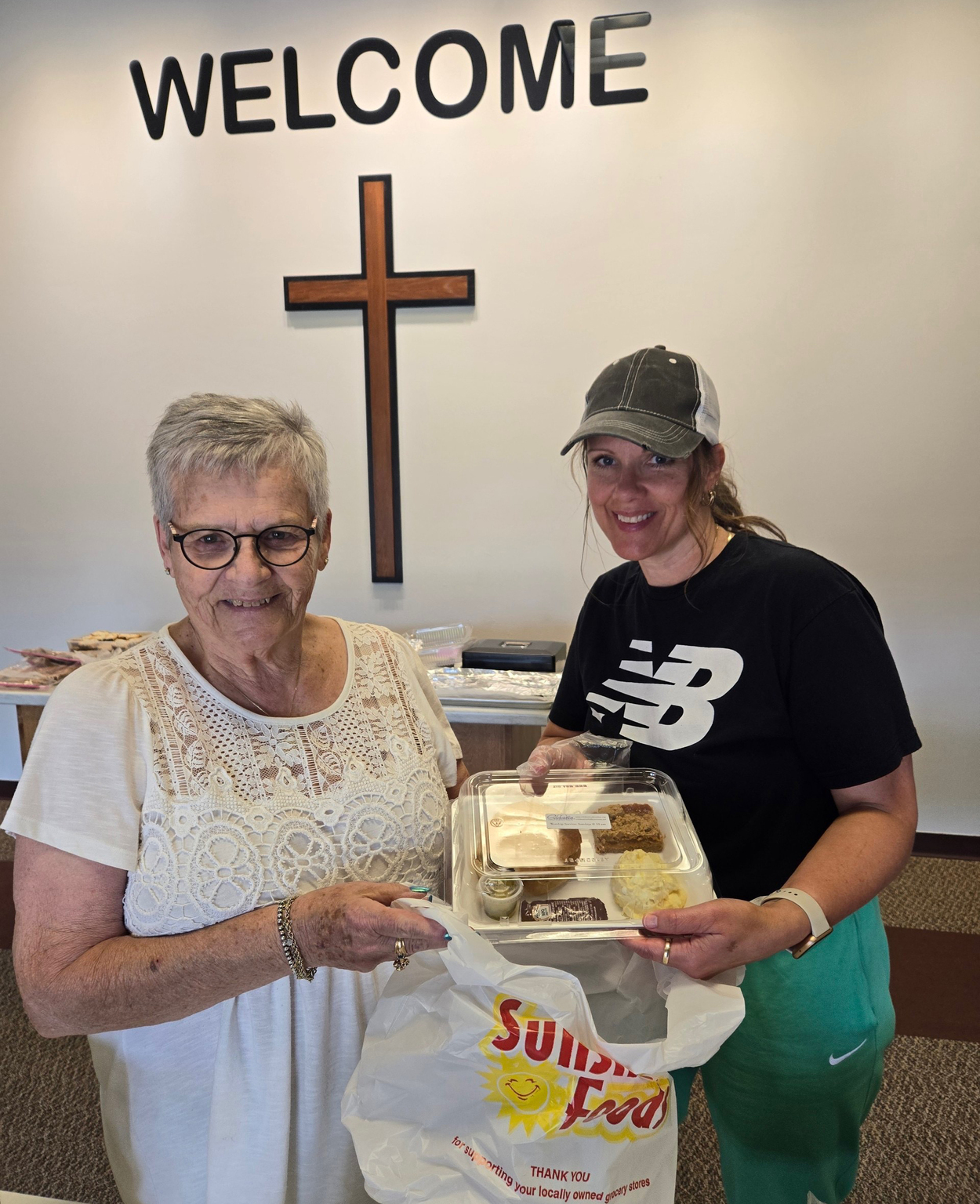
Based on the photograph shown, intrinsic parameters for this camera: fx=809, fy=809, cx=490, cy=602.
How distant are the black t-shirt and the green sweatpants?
132 mm

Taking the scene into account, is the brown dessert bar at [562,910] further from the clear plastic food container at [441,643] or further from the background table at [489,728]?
the clear plastic food container at [441,643]

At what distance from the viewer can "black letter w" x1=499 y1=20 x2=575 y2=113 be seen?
2.96 meters

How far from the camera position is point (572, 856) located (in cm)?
108

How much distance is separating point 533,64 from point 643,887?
309 cm

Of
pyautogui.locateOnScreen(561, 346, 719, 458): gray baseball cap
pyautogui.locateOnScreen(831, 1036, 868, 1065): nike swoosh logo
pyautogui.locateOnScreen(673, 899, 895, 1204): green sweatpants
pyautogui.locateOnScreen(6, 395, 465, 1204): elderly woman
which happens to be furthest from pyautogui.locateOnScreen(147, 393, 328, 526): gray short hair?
pyautogui.locateOnScreen(831, 1036, 868, 1065): nike swoosh logo

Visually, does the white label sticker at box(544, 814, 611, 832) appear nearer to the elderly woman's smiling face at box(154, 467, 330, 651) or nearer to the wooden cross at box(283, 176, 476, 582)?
the elderly woman's smiling face at box(154, 467, 330, 651)

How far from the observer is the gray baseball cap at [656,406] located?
1260mm

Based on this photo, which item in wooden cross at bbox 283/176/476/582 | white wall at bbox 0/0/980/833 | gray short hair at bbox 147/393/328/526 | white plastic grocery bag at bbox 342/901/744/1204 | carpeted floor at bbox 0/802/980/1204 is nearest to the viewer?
white plastic grocery bag at bbox 342/901/744/1204

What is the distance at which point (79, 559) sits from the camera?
3.60 meters

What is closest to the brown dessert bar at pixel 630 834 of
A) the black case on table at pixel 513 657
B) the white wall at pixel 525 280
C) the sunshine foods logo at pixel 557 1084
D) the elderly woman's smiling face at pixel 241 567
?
the sunshine foods logo at pixel 557 1084

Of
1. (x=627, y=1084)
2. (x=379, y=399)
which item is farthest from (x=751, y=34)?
(x=627, y=1084)

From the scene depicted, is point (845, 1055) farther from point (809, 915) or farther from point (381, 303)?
point (381, 303)

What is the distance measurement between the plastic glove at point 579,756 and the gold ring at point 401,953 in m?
0.40

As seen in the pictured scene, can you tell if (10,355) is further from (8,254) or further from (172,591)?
(172,591)
